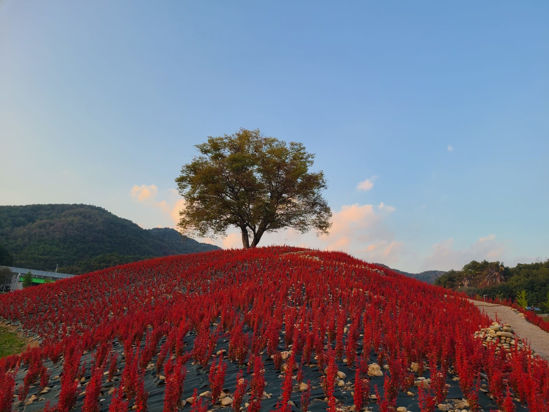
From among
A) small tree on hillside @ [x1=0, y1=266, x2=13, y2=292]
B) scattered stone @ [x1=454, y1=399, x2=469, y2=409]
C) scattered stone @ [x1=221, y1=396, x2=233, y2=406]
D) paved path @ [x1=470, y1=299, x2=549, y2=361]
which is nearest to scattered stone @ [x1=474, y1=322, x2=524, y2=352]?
paved path @ [x1=470, y1=299, x2=549, y2=361]

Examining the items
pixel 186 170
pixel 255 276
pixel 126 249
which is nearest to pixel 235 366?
pixel 255 276

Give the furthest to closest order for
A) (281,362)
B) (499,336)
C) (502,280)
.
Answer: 1. (502,280)
2. (499,336)
3. (281,362)

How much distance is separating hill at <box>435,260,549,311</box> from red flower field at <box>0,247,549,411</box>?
3889 cm

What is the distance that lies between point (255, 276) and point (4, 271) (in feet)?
184

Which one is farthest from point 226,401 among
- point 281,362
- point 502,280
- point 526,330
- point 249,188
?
point 502,280

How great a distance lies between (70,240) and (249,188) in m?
82.1

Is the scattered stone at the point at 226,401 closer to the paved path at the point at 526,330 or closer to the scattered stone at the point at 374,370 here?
the scattered stone at the point at 374,370

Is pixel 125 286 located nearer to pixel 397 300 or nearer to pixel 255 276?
pixel 255 276

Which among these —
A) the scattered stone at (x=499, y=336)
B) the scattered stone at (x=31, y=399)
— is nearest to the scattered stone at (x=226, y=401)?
the scattered stone at (x=31, y=399)

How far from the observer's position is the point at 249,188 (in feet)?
107

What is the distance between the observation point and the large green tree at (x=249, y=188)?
105 feet

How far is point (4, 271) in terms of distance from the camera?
51.6m

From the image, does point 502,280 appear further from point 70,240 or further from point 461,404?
point 70,240

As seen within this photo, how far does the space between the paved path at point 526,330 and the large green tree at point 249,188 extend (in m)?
20.0
